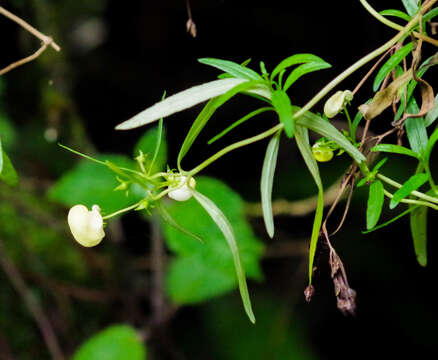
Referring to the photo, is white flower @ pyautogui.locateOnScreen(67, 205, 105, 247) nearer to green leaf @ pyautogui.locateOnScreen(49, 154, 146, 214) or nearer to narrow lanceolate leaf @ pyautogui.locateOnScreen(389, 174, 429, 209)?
narrow lanceolate leaf @ pyautogui.locateOnScreen(389, 174, 429, 209)

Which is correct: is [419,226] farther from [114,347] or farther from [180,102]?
[114,347]

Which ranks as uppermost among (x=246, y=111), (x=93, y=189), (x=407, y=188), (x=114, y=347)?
(x=246, y=111)

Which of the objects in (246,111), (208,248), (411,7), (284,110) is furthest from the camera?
(246,111)

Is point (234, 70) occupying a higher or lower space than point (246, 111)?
lower

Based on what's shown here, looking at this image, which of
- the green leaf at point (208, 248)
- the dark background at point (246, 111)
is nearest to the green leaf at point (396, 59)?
the green leaf at point (208, 248)

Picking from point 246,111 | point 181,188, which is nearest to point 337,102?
point 181,188
